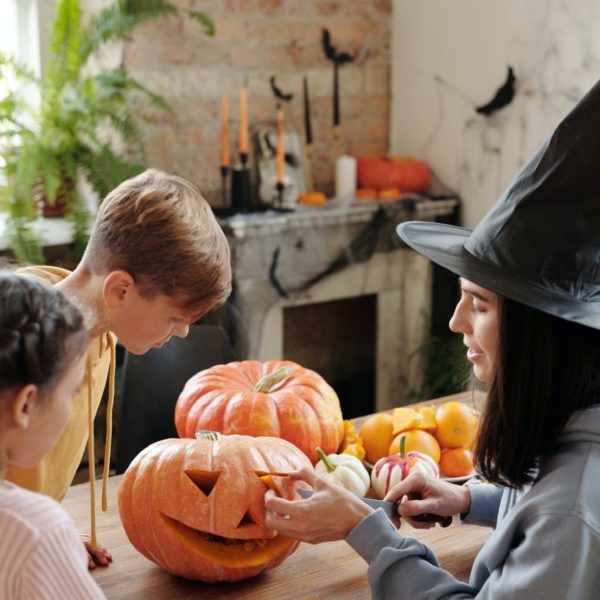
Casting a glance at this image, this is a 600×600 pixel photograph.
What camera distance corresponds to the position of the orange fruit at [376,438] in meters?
1.93

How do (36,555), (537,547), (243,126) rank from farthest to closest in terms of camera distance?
(243,126) → (537,547) → (36,555)

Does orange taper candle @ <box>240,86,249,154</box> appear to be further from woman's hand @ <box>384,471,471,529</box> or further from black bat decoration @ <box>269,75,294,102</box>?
woman's hand @ <box>384,471,471,529</box>

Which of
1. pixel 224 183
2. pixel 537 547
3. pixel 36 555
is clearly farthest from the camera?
pixel 224 183

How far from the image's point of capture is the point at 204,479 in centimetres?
154

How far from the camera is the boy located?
1.47m

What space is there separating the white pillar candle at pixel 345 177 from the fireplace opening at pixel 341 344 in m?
0.44

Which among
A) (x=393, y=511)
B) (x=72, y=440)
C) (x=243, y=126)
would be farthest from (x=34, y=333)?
(x=243, y=126)

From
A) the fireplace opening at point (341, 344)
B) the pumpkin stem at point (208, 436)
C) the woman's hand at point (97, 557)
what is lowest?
the fireplace opening at point (341, 344)

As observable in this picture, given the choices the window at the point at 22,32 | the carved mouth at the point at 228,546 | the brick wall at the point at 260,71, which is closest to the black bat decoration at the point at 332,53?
the brick wall at the point at 260,71

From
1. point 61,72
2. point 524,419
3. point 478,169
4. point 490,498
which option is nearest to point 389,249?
point 478,169

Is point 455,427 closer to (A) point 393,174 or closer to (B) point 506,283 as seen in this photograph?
(B) point 506,283

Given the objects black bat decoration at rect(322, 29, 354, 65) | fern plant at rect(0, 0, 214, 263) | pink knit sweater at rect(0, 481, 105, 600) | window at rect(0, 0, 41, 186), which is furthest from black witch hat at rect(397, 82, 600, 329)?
black bat decoration at rect(322, 29, 354, 65)

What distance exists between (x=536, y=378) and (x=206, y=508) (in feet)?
1.84

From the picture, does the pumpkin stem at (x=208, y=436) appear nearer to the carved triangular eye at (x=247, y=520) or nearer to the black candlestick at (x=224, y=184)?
the carved triangular eye at (x=247, y=520)
